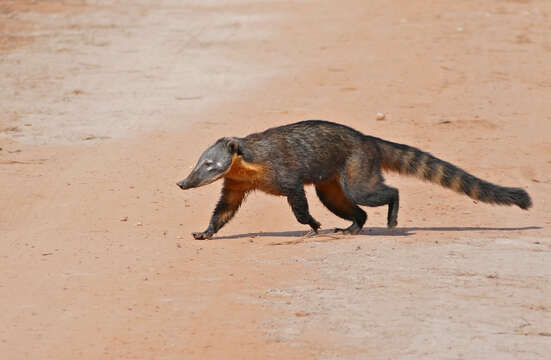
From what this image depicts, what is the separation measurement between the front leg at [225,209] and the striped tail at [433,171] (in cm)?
161

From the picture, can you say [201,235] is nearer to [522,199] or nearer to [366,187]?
[366,187]

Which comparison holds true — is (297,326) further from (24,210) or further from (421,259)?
(24,210)

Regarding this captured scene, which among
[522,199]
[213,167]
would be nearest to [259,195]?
[213,167]

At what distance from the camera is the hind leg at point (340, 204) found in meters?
9.52

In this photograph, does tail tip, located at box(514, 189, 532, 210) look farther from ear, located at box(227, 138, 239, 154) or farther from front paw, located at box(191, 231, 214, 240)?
front paw, located at box(191, 231, 214, 240)

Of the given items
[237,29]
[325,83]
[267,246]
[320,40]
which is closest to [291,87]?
[325,83]

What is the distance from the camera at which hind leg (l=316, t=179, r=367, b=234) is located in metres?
9.52

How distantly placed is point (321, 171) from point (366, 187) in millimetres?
485

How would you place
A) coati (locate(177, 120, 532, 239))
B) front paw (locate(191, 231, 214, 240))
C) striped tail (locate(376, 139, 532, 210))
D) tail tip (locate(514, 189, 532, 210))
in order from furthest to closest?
striped tail (locate(376, 139, 532, 210)), tail tip (locate(514, 189, 532, 210)), front paw (locate(191, 231, 214, 240)), coati (locate(177, 120, 532, 239))

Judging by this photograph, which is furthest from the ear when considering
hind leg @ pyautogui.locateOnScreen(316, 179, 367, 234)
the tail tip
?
the tail tip

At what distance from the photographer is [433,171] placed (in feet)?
31.3

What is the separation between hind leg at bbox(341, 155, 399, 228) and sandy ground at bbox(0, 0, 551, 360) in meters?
0.38

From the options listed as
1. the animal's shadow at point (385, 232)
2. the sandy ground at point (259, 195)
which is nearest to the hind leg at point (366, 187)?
the animal's shadow at point (385, 232)

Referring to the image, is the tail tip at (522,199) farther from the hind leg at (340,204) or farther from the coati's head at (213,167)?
the coati's head at (213,167)
